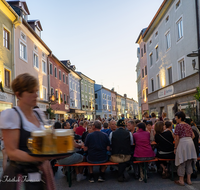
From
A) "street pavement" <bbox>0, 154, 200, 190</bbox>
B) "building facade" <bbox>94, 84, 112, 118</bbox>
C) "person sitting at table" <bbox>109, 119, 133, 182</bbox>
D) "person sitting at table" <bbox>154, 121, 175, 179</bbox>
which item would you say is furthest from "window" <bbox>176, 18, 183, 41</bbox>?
"building facade" <bbox>94, 84, 112, 118</bbox>

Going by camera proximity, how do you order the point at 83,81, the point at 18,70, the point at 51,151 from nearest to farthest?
the point at 51,151 → the point at 18,70 → the point at 83,81

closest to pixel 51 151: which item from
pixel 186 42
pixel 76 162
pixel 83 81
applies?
pixel 76 162

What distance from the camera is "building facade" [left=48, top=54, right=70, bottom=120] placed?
29078 millimetres

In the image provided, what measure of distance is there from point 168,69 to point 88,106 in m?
35.4

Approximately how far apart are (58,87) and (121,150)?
87.4 feet

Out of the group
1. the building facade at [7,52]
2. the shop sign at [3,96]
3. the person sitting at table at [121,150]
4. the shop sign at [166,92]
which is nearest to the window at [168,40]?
the shop sign at [166,92]

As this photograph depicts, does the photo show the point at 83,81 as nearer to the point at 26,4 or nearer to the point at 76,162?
the point at 26,4

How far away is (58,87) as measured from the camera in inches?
1283

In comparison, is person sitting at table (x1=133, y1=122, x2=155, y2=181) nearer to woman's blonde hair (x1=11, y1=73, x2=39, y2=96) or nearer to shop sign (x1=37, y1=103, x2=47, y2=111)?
woman's blonde hair (x1=11, y1=73, x2=39, y2=96)

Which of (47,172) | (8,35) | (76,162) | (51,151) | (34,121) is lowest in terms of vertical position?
(76,162)

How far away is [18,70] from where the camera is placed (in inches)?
710

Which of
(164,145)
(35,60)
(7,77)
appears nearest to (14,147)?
(164,145)

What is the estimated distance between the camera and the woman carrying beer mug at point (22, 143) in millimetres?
1760

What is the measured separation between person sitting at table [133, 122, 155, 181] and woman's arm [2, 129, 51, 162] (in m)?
5.68
